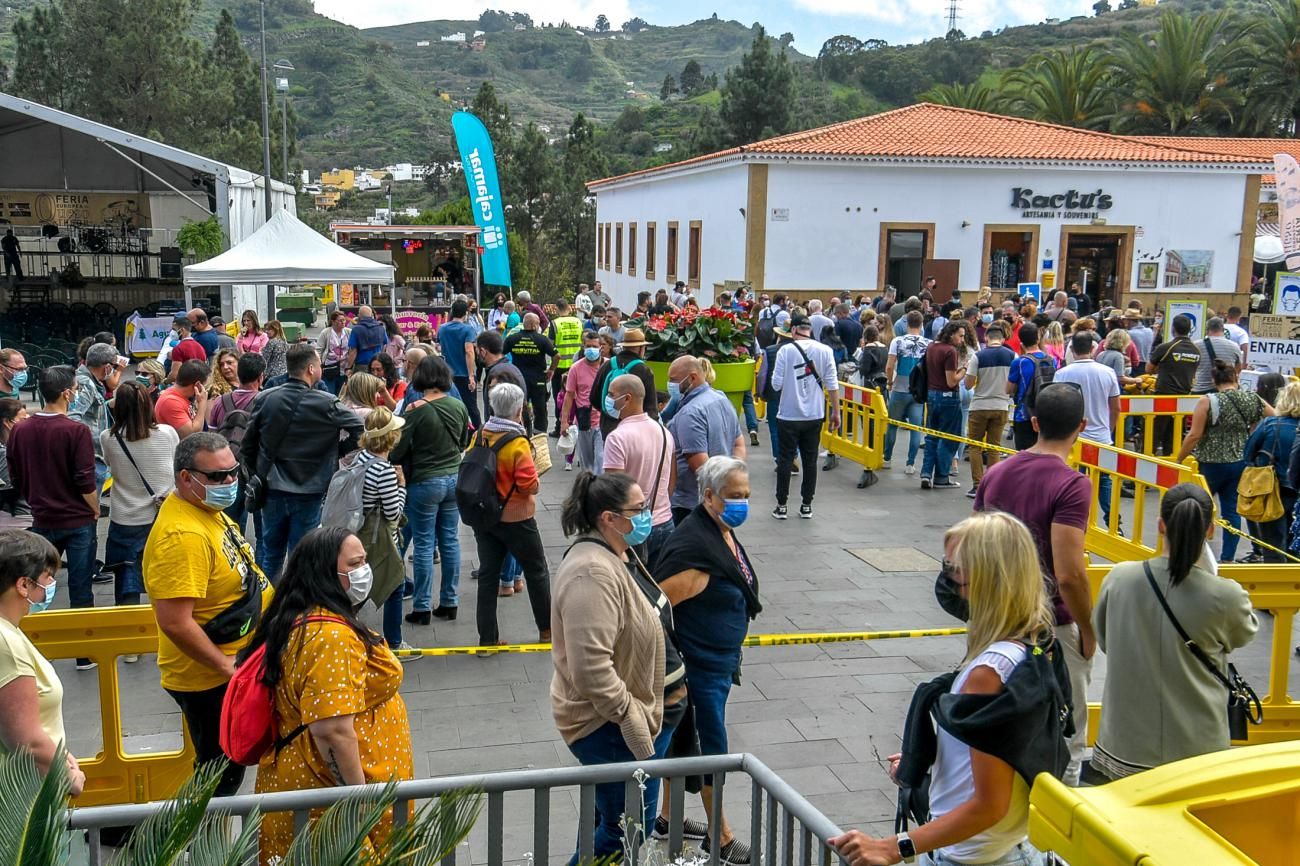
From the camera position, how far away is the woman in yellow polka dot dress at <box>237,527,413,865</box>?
10.9 ft

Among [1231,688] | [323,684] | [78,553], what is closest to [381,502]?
[78,553]

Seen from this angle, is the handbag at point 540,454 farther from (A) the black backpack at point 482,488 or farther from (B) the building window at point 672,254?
(B) the building window at point 672,254

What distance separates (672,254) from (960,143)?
9.65m

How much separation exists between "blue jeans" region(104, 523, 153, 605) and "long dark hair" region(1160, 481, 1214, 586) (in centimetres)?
576

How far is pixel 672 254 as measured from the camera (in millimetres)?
34719

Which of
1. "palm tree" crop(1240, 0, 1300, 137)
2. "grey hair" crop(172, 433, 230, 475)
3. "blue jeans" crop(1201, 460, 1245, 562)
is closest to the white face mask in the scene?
"grey hair" crop(172, 433, 230, 475)

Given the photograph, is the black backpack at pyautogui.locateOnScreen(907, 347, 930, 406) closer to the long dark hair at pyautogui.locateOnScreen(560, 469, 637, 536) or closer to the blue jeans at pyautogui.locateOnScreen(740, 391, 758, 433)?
the blue jeans at pyautogui.locateOnScreen(740, 391, 758, 433)

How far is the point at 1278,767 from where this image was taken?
243 centimetres

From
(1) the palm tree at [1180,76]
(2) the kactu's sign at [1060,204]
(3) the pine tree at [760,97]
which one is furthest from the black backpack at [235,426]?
(3) the pine tree at [760,97]

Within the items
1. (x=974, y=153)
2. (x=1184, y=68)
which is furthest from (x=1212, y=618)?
(x=1184, y=68)

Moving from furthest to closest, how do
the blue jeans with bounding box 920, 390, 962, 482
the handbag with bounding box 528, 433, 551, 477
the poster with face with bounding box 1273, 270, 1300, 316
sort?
the poster with face with bounding box 1273, 270, 1300, 316, the blue jeans with bounding box 920, 390, 962, 482, the handbag with bounding box 528, 433, 551, 477

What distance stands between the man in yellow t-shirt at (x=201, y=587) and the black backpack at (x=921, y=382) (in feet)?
27.4

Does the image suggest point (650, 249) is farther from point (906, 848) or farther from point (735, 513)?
point (906, 848)

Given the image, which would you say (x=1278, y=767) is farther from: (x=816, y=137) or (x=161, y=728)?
(x=816, y=137)
